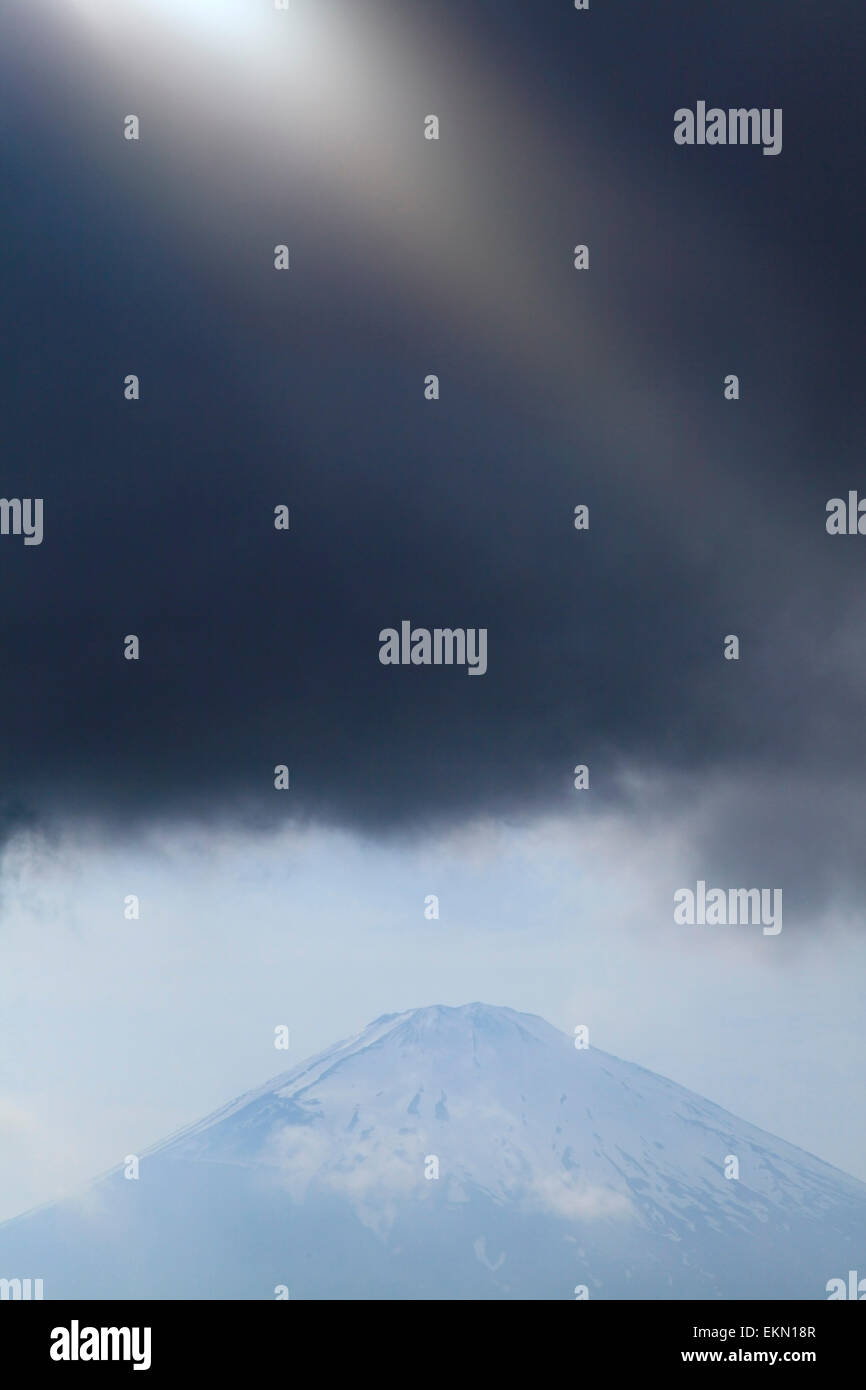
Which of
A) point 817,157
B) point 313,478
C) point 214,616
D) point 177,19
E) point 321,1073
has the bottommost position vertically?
point 321,1073

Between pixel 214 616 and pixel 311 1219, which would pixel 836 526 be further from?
pixel 311 1219

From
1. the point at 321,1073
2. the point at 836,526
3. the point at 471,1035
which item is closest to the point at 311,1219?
the point at 321,1073
